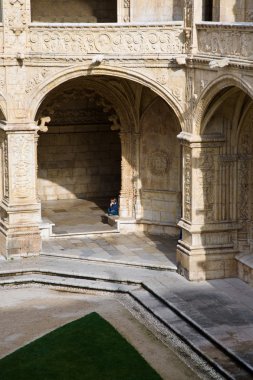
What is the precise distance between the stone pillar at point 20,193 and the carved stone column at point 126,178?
3318 mm

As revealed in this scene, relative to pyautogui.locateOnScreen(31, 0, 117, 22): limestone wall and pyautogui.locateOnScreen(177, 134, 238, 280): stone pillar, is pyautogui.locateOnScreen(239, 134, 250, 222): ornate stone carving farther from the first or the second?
pyautogui.locateOnScreen(31, 0, 117, 22): limestone wall

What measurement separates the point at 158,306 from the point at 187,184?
3.29m

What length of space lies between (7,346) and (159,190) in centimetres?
886

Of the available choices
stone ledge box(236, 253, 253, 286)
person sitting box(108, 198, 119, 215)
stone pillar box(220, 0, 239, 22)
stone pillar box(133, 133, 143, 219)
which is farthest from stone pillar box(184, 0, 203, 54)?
person sitting box(108, 198, 119, 215)

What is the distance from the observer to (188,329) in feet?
66.0

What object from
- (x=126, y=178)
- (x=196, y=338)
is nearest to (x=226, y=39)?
(x=196, y=338)

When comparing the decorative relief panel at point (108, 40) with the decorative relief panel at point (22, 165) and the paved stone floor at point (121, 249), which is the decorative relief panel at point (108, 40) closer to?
the decorative relief panel at point (22, 165)

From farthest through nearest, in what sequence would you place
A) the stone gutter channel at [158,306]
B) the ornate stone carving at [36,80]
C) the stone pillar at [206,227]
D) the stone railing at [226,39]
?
the ornate stone carving at [36,80]
the stone pillar at [206,227]
the stone railing at [226,39]
the stone gutter channel at [158,306]

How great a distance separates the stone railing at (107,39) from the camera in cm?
2322

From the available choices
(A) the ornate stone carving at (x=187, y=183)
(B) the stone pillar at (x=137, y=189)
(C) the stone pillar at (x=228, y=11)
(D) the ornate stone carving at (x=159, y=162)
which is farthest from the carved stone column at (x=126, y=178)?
(C) the stone pillar at (x=228, y=11)

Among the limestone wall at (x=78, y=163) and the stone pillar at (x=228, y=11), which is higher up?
the stone pillar at (x=228, y=11)

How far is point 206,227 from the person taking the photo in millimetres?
23172

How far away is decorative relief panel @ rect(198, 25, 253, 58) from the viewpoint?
65.7 feet

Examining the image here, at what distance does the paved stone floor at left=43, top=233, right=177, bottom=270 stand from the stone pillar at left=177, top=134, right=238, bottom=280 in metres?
1.01
